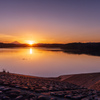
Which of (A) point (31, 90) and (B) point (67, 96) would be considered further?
(A) point (31, 90)

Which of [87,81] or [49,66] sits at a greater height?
[87,81]

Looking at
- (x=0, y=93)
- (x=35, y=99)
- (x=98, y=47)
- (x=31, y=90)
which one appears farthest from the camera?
(x=98, y=47)

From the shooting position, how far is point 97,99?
5.53 metres

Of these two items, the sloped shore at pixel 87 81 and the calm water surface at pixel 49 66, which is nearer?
the sloped shore at pixel 87 81

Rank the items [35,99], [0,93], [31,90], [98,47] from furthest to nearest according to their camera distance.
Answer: [98,47] → [31,90] → [0,93] → [35,99]

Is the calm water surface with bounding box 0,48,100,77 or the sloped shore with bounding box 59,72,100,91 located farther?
the calm water surface with bounding box 0,48,100,77

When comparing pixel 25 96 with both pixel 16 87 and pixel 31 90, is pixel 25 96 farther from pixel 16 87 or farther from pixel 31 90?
pixel 16 87

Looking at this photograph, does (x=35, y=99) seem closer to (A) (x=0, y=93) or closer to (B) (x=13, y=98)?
(B) (x=13, y=98)

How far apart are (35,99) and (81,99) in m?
2.02

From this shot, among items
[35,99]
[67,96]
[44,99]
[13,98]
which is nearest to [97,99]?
[67,96]

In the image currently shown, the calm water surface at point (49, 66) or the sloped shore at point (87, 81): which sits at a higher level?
the sloped shore at point (87, 81)

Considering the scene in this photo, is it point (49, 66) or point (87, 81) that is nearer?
point (87, 81)

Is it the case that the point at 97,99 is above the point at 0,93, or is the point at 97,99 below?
below

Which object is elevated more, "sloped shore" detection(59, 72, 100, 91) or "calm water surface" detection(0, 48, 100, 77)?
"sloped shore" detection(59, 72, 100, 91)
